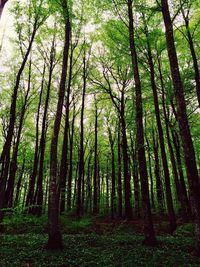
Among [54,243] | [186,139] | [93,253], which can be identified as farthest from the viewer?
[54,243]

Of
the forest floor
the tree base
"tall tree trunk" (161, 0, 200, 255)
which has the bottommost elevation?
the forest floor

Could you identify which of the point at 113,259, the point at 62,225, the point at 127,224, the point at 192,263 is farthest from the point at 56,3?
the point at 127,224

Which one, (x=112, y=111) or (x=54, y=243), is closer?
(x=54, y=243)

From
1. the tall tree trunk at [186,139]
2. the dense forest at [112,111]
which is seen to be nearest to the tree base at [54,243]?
the dense forest at [112,111]

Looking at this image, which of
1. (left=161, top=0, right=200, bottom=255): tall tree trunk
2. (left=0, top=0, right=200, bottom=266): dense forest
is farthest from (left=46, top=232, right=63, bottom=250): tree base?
(left=161, top=0, right=200, bottom=255): tall tree trunk

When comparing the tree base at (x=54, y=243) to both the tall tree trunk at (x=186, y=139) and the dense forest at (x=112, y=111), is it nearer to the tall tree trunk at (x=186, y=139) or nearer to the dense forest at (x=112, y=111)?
the dense forest at (x=112, y=111)

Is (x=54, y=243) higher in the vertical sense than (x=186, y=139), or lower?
lower

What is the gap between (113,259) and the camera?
646 centimetres

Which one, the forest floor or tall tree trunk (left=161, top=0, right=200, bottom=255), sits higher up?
tall tree trunk (left=161, top=0, right=200, bottom=255)

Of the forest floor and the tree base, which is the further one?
the tree base

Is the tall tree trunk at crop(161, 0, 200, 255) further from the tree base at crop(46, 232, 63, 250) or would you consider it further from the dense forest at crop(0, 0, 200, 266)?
the tree base at crop(46, 232, 63, 250)

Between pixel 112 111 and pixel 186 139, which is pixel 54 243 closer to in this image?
pixel 186 139

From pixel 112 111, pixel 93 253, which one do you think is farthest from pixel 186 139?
pixel 112 111

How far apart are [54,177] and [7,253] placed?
295 centimetres
